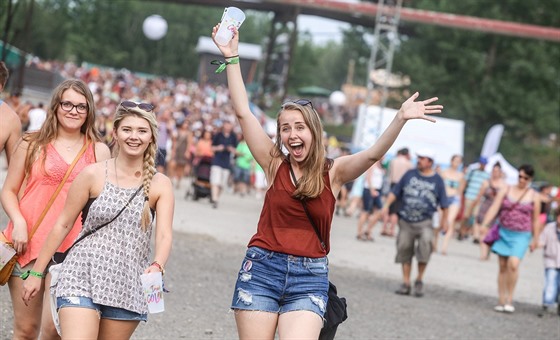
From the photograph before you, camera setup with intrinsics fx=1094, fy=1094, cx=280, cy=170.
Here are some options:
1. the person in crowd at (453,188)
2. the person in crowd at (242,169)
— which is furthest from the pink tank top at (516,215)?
the person in crowd at (242,169)

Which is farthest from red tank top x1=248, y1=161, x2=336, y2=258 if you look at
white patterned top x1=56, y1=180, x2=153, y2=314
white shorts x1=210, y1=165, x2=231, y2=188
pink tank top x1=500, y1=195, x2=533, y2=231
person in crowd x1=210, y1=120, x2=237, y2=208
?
white shorts x1=210, y1=165, x2=231, y2=188

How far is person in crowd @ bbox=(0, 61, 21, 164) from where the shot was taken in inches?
238

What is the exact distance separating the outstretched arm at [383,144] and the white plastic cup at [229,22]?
831mm

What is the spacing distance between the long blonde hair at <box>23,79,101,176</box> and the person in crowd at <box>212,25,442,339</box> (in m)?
1.16

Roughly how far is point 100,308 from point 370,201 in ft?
52.0

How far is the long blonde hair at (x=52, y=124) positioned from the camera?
18.9 feet

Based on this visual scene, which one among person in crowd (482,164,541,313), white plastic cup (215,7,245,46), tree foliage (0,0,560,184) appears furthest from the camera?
tree foliage (0,0,560,184)

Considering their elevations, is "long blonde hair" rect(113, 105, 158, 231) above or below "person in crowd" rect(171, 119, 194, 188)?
above

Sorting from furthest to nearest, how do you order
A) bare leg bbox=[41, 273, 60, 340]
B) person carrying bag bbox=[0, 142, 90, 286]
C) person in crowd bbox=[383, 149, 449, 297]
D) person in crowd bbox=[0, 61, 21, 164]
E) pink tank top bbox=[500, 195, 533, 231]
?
person in crowd bbox=[383, 149, 449, 297]
pink tank top bbox=[500, 195, 533, 231]
person in crowd bbox=[0, 61, 21, 164]
person carrying bag bbox=[0, 142, 90, 286]
bare leg bbox=[41, 273, 60, 340]

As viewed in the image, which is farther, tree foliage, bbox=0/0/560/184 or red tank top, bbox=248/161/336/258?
tree foliage, bbox=0/0/560/184

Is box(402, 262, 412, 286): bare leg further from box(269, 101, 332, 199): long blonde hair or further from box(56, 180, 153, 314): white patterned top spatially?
box(56, 180, 153, 314): white patterned top

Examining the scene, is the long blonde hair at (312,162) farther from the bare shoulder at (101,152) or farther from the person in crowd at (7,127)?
the person in crowd at (7,127)

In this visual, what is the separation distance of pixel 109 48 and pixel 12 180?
3820 inches

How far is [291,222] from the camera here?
17.2 feet
